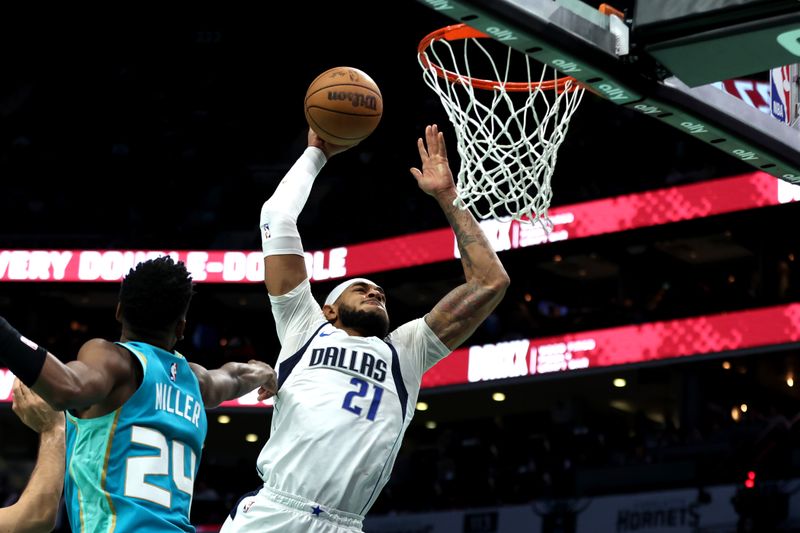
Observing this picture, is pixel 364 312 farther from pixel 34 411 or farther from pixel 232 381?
pixel 34 411

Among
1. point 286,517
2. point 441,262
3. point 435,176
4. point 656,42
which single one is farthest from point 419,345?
point 441,262

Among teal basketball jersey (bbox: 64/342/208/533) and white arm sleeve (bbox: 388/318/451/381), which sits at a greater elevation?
white arm sleeve (bbox: 388/318/451/381)

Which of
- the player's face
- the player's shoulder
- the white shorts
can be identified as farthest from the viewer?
the player's face

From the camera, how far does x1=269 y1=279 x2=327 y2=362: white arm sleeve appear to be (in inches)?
188

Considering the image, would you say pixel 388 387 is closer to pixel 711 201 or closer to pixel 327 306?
pixel 327 306

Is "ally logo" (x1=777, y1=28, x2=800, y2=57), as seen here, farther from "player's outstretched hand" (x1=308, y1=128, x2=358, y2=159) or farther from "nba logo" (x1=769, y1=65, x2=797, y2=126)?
"player's outstretched hand" (x1=308, y1=128, x2=358, y2=159)

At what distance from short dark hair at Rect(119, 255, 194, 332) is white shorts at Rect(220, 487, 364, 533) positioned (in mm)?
1104

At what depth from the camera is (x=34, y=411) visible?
3678 millimetres

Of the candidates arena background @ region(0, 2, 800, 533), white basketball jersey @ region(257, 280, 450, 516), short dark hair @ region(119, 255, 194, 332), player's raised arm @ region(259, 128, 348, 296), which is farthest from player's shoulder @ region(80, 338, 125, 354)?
arena background @ region(0, 2, 800, 533)

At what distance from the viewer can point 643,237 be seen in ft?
46.0

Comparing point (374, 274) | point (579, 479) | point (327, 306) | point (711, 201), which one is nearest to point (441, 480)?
point (579, 479)

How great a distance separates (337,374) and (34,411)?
48.3 inches

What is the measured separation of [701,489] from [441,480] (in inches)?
128

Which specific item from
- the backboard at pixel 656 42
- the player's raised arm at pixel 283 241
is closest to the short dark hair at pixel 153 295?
the backboard at pixel 656 42
